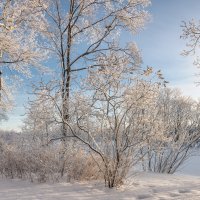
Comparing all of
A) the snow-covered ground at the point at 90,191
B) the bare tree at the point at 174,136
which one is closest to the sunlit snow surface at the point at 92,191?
the snow-covered ground at the point at 90,191

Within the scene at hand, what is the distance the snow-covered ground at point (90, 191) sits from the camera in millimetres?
8398

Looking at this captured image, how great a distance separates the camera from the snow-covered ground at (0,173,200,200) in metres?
8.40

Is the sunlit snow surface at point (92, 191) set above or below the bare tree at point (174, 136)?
below

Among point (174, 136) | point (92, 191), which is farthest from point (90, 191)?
point (174, 136)

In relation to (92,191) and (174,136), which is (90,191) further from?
(174,136)

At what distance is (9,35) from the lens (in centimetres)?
1463

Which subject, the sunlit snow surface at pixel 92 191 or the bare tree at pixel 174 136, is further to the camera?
the bare tree at pixel 174 136

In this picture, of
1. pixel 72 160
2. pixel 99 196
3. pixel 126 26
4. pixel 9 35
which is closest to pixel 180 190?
pixel 99 196

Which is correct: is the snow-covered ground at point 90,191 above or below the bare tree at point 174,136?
below

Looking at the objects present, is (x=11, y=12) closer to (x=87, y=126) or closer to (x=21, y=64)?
(x=21, y=64)

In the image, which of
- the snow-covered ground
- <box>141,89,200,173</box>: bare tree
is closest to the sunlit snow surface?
the snow-covered ground

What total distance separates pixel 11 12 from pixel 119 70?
6265mm

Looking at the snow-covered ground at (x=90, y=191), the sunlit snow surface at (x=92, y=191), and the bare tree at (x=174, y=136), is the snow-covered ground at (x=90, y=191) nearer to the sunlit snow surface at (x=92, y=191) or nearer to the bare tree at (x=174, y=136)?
the sunlit snow surface at (x=92, y=191)

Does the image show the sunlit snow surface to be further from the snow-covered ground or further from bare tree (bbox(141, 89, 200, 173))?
bare tree (bbox(141, 89, 200, 173))
